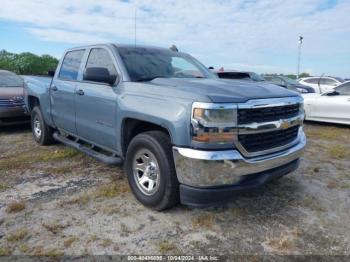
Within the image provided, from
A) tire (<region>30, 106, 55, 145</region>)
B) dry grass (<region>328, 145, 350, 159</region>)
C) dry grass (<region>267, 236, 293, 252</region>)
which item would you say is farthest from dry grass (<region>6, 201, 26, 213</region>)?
dry grass (<region>328, 145, 350, 159</region>)

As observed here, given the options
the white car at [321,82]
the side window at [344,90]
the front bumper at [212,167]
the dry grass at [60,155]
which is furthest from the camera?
the white car at [321,82]

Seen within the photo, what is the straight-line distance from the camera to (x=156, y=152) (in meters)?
3.27

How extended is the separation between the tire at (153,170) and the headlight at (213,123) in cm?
45

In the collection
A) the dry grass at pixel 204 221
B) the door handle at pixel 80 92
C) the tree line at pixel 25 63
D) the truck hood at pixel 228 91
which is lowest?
the dry grass at pixel 204 221

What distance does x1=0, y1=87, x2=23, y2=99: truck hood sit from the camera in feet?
24.8

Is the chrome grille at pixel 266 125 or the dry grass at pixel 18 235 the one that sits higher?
the chrome grille at pixel 266 125

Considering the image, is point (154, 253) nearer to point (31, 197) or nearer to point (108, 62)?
point (31, 197)

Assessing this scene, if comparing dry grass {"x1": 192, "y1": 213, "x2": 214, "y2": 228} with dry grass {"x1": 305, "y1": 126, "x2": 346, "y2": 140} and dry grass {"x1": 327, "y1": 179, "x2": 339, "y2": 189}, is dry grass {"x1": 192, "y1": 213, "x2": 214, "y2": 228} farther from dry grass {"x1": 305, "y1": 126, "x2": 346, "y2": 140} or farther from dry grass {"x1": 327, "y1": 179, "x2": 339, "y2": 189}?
dry grass {"x1": 305, "y1": 126, "x2": 346, "y2": 140}

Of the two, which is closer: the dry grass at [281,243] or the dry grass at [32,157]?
the dry grass at [281,243]

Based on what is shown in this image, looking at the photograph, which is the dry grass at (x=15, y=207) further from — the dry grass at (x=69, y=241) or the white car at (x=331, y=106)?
the white car at (x=331, y=106)

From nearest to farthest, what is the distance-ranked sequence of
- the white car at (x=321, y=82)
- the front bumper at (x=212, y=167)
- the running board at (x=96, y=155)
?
1. the front bumper at (x=212, y=167)
2. the running board at (x=96, y=155)
3. the white car at (x=321, y=82)

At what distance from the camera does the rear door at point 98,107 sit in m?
4.04

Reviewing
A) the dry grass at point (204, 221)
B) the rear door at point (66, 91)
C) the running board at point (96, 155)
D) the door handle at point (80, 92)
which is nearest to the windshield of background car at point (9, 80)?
the rear door at point (66, 91)

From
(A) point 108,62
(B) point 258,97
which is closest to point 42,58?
(A) point 108,62
